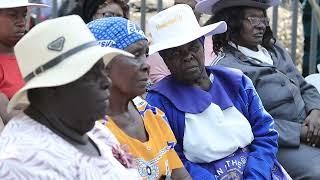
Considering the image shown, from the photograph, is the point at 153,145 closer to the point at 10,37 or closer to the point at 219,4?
the point at 10,37

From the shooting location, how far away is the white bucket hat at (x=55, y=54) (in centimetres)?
262

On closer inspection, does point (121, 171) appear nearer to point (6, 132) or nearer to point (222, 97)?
point (6, 132)

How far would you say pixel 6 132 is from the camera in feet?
8.71

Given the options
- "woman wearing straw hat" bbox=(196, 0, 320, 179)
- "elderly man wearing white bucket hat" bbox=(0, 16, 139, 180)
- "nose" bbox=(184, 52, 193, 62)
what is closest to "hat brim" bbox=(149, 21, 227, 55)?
"nose" bbox=(184, 52, 193, 62)

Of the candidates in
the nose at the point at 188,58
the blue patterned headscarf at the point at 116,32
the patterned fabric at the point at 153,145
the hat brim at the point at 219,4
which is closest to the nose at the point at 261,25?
the hat brim at the point at 219,4

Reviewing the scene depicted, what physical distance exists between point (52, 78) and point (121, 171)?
459 millimetres

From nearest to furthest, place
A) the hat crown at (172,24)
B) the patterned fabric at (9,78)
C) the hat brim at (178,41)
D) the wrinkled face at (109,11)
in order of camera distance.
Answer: the patterned fabric at (9,78)
the hat brim at (178,41)
the hat crown at (172,24)
the wrinkled face at (109,11)

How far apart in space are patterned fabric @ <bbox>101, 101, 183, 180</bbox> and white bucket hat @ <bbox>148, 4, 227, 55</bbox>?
1.87 feet

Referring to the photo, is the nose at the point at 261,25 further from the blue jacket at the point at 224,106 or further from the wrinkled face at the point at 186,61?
the wrinkled face at the point at 186,61

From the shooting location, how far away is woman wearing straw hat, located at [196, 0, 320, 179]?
4.87 metres

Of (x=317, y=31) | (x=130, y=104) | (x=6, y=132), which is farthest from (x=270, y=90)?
(x=6, y=132)

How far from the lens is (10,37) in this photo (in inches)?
166

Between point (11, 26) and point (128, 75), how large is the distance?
96 centimetres

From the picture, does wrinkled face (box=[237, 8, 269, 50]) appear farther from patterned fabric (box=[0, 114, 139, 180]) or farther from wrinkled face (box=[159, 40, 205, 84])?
patterned fabric (box=[0, 114, 139, 180])
